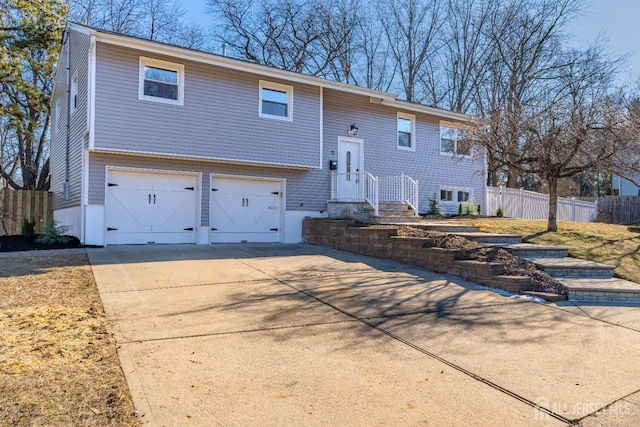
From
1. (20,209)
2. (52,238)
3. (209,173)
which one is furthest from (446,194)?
(20,209)

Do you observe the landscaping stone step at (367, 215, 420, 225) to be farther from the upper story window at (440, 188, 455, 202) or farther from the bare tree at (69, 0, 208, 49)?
the bare tree at (69, 0, 208, 49)

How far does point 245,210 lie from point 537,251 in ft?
25.7

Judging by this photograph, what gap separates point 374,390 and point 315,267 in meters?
5.08

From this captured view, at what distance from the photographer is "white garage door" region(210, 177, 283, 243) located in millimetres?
12109

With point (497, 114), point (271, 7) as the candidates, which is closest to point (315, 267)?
point (497, 114)

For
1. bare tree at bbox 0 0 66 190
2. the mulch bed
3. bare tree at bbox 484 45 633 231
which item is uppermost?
bare tree at bbox 0 0 66 190

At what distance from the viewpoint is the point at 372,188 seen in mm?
12547

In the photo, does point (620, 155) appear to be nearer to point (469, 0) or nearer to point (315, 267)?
point (315, 267)

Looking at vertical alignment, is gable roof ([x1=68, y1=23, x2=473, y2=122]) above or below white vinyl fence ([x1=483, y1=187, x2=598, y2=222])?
above

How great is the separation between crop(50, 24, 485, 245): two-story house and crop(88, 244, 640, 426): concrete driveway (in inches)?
187

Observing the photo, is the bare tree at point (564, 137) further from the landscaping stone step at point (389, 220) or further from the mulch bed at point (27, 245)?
the mulch bed at point (27, 245)

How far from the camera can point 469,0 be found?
25344 millimetres

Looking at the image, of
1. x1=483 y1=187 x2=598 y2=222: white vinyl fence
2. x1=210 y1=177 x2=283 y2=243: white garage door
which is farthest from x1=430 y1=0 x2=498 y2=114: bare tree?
x1=210 y1=177 x2=283 y2=243: white garage door

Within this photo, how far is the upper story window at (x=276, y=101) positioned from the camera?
12273mm
